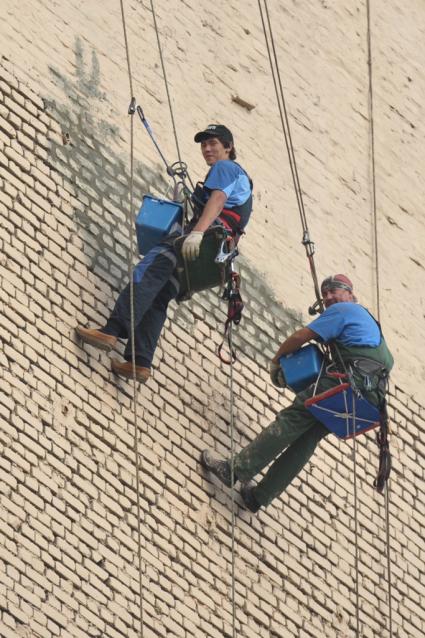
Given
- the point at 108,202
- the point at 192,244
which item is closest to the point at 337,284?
the point at 192,244

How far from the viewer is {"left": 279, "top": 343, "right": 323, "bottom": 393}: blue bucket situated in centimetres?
1547

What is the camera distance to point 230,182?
1542 centimetres

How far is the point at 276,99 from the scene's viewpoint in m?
18.2

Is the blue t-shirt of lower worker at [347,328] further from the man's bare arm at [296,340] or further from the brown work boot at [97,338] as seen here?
the brown work boot at [97,338]

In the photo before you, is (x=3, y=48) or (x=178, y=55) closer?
(x=3, y=48)

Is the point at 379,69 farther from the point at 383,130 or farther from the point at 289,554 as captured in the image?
the point at 289,554

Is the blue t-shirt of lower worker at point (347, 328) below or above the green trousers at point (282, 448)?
above

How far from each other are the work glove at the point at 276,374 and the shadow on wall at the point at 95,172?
41.7 inches

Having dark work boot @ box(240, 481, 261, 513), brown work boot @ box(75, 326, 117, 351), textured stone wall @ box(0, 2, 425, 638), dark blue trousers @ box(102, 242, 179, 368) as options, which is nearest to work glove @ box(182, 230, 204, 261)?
dark blue trousers @ box(102, 242, 179, 368)

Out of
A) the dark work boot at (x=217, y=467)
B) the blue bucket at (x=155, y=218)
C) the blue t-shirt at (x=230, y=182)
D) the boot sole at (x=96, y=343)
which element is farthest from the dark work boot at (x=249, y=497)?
the blue t-shirt at (x=230, y=182)

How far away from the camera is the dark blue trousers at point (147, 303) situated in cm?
1525

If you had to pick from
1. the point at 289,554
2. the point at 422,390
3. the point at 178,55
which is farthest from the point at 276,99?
the point at 289,554

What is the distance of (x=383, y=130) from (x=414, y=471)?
116 inches

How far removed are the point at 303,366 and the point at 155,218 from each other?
1243 mm
